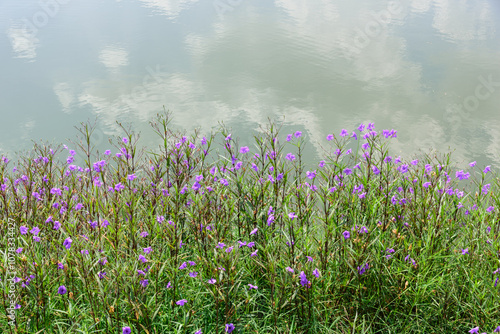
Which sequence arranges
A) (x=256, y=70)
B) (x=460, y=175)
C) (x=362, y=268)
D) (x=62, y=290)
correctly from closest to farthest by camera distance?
(x=62, y=290)
(x=362, y=268)
(x=460, y=175)
(x=256, y=70)

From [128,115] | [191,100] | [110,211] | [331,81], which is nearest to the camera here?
[110,211]

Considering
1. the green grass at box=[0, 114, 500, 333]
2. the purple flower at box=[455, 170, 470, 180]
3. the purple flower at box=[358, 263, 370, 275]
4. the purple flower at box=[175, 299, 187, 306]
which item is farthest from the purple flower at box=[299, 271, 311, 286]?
the purple flower at box=[455, 170, 470, 180]

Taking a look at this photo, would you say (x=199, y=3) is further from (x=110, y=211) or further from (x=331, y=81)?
(x=110, y=211)

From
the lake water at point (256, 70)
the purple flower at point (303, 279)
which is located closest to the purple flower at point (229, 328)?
the purple flower at point (303, 279)

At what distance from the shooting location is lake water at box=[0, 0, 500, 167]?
222 inches

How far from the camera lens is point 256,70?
7.28m

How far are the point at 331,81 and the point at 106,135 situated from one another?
11.9 ft

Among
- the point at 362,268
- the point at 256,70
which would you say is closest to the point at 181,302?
the point at 362,268

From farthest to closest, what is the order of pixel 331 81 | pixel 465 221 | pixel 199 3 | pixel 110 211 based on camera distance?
pixel 199 3 < pixel 331 81 < pixel 465 221 < pixel 110 211

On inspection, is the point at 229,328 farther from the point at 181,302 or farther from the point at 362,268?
the point at 362,268

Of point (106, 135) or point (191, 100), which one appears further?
point (191, 100)

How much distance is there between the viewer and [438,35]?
9102mm

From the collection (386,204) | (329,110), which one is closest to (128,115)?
(329,110)

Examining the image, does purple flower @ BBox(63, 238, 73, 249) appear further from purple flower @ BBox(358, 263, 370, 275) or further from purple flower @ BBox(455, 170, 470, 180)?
purple flower @ BBox(455, 170, 470, 180)
